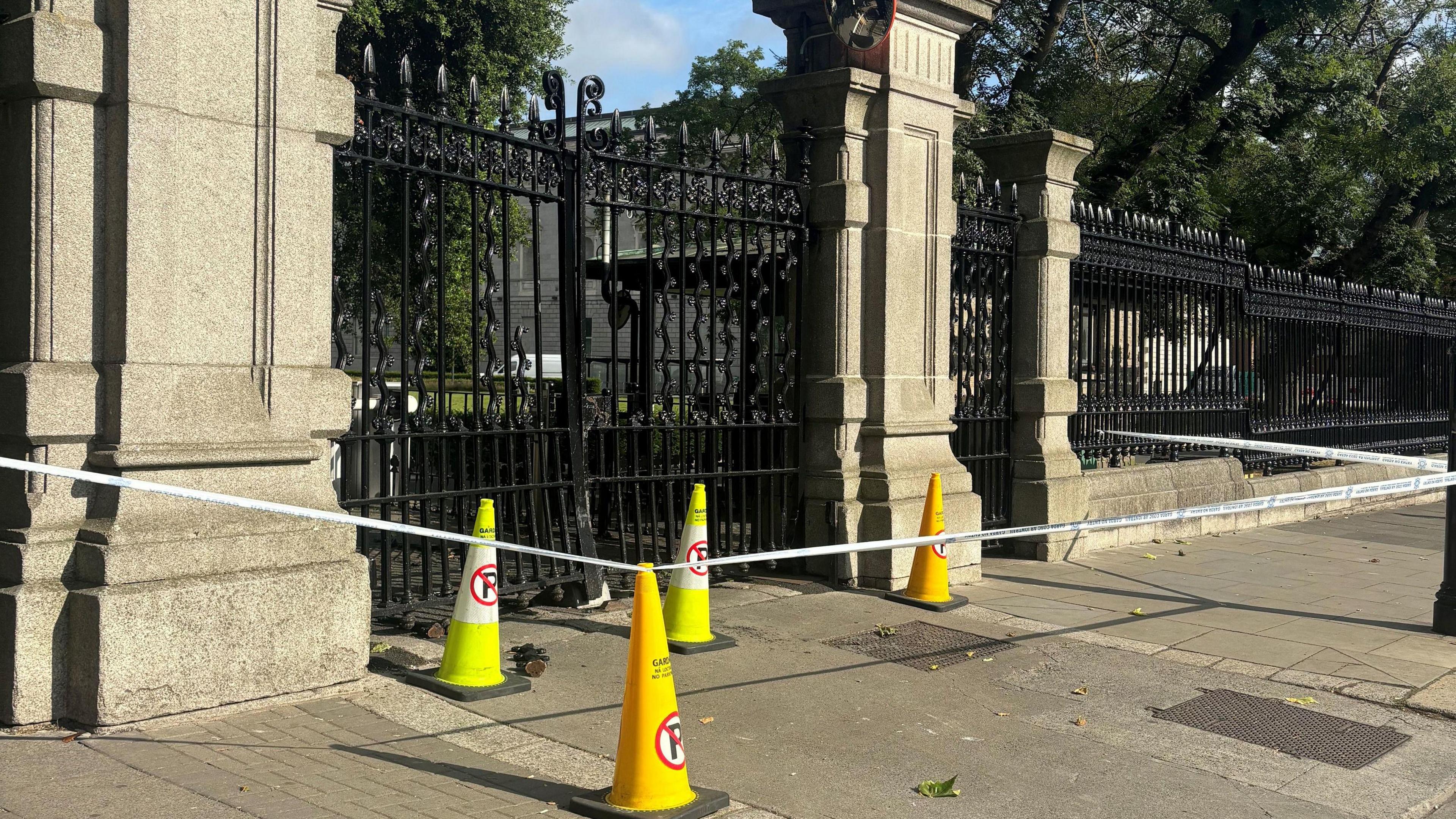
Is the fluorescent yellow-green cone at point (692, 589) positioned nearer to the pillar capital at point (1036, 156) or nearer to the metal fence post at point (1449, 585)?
the metal fence post at point (1449, 585)

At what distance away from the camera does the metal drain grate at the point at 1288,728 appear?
5.15 meters

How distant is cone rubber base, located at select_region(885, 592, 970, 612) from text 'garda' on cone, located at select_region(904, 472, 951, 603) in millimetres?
18

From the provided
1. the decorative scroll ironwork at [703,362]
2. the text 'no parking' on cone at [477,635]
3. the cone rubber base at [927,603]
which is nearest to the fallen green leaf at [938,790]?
the text 'no parking' on cone at [477,635]

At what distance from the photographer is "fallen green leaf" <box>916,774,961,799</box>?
443cm

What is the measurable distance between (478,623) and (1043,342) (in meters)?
6.14

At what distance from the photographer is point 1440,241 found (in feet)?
88.0

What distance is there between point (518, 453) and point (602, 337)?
34.8m

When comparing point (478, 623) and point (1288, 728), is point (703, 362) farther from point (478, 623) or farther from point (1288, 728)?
point (1288, 728)

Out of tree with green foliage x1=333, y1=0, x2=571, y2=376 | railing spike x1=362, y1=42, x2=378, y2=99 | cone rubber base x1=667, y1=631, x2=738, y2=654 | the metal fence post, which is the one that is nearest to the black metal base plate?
the metal fence post

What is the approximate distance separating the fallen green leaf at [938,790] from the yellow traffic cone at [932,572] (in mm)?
Answer: 3326

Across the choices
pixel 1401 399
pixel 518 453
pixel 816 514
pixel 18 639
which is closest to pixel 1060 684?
pixel 816 514

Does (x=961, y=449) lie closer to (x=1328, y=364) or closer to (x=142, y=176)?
(x=142, y=176)

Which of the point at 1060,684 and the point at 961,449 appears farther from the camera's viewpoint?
the point at 961,449

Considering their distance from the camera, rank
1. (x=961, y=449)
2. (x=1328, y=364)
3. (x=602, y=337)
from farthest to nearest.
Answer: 1. (x=602, y=337)
2. (x=1328, y=364)
3. (x=961, y=449)
